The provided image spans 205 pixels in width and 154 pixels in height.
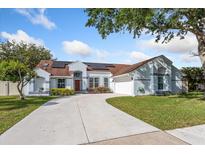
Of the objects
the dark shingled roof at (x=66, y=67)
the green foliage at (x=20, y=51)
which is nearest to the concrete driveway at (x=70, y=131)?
the dark shingled roof at (x=66, y=67)

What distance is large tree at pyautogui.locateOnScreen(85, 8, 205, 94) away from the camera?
10.2m

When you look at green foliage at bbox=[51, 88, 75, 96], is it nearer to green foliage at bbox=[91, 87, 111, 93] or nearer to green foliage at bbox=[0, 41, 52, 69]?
green foliage at bbox=[91, 87, 111, 93]

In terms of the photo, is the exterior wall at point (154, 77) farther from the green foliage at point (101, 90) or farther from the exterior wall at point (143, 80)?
the green foliage at point (101, 90)

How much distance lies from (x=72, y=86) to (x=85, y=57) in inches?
246

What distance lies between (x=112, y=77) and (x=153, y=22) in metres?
15.1

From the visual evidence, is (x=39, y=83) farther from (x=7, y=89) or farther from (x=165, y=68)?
(x=165, y=68)

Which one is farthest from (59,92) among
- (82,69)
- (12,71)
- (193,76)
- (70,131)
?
(193,76)

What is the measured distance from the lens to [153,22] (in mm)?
12430

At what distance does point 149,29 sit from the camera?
43.4 feet

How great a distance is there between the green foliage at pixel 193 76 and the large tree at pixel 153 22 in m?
11.6

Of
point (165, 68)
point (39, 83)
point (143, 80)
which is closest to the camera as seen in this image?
point (143, 80)

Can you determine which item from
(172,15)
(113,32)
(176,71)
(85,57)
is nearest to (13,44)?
(85,57)

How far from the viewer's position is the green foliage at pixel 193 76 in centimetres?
2434
